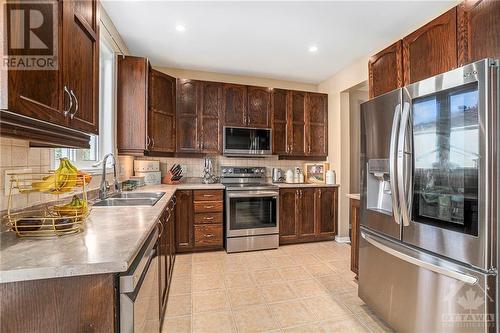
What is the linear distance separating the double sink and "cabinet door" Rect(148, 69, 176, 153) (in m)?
0.83

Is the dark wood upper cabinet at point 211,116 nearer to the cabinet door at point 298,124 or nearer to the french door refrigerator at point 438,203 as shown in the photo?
the cabinet door at point 298,124

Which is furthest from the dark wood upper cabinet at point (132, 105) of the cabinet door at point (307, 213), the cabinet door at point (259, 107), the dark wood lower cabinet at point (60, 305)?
the cabinet door at point (307, 213)

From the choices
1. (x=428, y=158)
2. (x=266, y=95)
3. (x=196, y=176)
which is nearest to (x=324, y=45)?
(x=266, y=95)

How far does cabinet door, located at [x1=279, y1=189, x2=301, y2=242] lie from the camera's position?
352cm

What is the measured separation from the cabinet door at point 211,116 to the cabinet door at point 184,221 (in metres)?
0.78

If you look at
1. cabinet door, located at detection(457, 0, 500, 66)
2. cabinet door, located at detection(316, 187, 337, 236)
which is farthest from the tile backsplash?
cabinet door, located at detection(457, 0, 500, 66)

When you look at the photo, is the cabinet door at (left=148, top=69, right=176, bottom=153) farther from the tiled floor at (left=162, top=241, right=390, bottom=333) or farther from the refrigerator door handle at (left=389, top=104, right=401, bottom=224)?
the refrigerator door handle at (left=389, top=104, right=401, bottom=224)

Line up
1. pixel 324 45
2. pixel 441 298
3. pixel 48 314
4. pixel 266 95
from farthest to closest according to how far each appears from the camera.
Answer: pixel 266 95 → pixel 324 45 → pixel 441 298 → pixel 48 314

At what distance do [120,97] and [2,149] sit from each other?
6.09 feet

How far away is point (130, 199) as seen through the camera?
218 cm

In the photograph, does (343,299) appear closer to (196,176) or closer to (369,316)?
(369,316)

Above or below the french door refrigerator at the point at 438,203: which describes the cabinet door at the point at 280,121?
above

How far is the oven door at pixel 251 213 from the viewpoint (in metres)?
3.23

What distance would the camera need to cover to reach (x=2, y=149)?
1.06 metres
